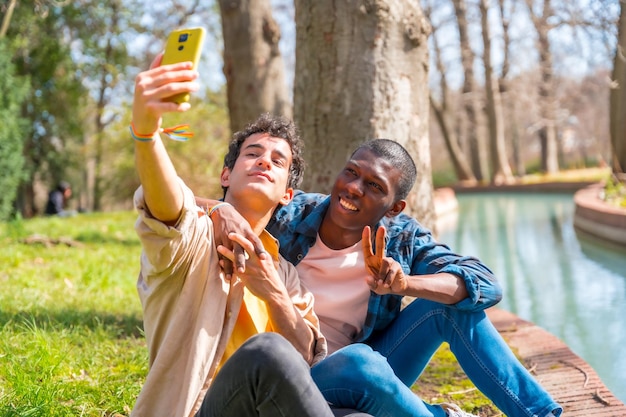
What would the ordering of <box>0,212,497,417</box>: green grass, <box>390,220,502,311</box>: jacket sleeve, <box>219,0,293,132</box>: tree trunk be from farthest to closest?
<box>219,0,293,132</box>: tree trunk < <box>0,212,497,417</box>: green grass < <box>390,220,502,311</box>: jacket sleeve

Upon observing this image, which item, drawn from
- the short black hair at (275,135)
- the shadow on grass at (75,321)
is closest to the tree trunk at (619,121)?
the shadow on grass at (75,321)

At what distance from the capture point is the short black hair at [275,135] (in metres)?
2.72

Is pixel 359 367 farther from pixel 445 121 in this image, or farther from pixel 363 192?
pixel 445 121

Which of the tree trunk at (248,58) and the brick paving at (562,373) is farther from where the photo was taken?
the tree trunk at (248,58)

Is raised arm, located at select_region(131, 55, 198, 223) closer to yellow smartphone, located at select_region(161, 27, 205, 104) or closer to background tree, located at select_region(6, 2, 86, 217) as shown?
yellow smartphone, located at select_region(161, 27, 205, 104)

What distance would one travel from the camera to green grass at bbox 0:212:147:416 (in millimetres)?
2957

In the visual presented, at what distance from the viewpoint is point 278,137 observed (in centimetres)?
270

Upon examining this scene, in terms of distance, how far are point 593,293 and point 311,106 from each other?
377 centimetres

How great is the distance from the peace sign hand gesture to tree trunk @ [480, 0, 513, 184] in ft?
→ 67.5

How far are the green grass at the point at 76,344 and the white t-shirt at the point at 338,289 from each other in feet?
2.55

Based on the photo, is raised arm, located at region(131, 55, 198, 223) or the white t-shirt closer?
raised arm, located at region(131, 55, 198, 223)

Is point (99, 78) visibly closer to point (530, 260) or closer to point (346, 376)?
point (530, 260)

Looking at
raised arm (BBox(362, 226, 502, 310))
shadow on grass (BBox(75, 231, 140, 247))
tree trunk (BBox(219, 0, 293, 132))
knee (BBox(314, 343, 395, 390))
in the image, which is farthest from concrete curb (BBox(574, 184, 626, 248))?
knee (BBox(314, 343, 395, 390))

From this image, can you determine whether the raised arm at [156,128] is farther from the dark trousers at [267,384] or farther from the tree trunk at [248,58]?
the tree trunk at [248,58]
